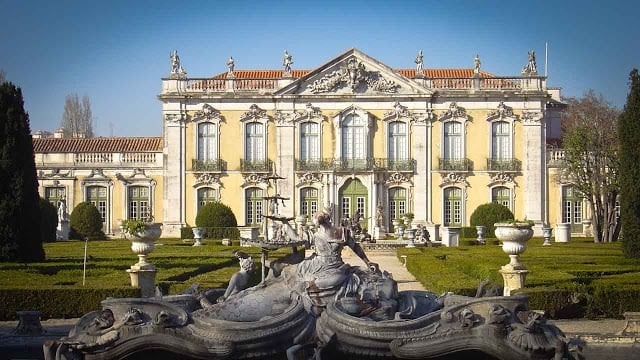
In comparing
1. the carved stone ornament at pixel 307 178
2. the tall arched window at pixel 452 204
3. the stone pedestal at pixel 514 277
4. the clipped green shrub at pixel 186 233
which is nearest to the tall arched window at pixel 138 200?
the clipped green shrub at pixel 186 233

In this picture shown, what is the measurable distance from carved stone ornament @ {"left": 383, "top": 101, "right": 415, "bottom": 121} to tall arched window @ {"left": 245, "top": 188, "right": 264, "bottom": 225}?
20.0ft

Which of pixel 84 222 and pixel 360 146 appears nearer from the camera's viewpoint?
pixel 84 222

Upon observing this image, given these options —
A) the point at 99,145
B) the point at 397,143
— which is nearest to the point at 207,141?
the point at 99,145

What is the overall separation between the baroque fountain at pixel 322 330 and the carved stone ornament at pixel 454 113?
3026 centimetres

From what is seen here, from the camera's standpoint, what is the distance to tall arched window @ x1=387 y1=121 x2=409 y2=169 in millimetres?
37766

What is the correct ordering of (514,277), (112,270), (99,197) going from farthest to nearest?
(99,197) < (112,270) < (514,277)

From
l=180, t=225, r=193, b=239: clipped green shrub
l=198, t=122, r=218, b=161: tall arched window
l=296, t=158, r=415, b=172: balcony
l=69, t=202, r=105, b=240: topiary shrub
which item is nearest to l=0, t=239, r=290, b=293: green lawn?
l=69, t=202, r=105, b=240: topiary shrub

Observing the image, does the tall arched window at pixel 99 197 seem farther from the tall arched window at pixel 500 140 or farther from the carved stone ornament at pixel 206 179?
the tall arched window at pixel 500 140

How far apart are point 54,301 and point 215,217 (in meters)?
22.2

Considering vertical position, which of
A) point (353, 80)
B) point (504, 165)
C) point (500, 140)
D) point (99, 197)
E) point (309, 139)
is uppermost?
point (353, 80)

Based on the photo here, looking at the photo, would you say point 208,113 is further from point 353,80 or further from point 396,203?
point 396,203

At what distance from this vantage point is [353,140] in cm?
3775

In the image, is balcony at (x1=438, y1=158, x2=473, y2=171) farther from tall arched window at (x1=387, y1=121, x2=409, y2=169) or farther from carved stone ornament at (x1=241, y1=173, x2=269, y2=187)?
carved stone ornament at (x1=241, y1=173, x2=269, y2=187)

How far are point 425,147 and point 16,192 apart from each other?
20.9m
